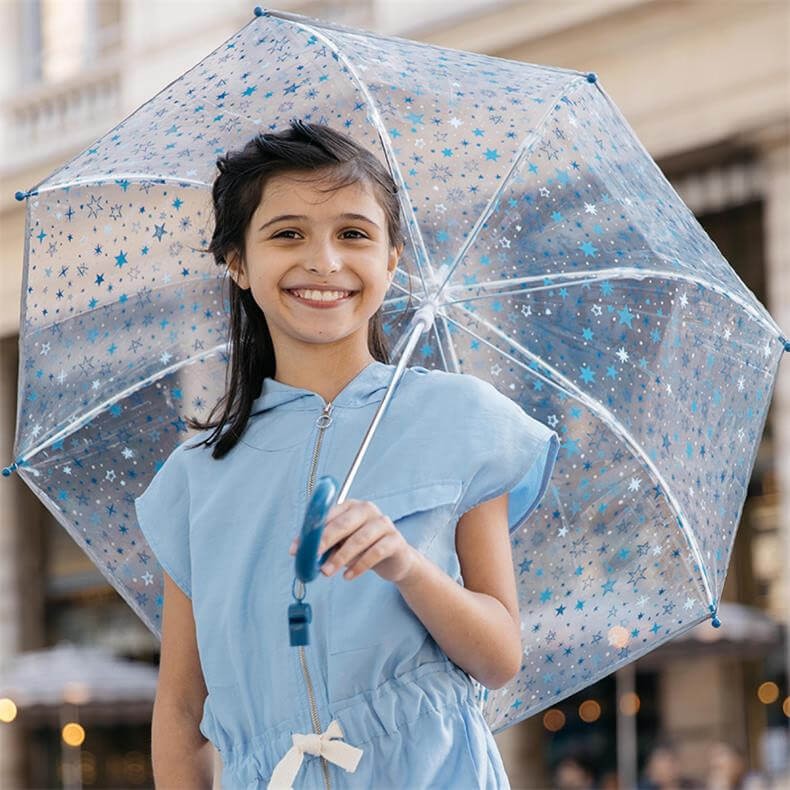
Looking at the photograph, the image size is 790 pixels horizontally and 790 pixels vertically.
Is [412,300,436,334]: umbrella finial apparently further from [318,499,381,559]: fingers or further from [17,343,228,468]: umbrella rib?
[318,499,381,559]: fingers

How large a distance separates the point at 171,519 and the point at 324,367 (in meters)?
0.30

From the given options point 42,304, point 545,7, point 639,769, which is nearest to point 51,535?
point 639,769

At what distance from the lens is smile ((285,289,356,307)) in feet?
7.33

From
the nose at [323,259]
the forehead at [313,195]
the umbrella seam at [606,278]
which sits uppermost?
the umbrella seam at [606,278]

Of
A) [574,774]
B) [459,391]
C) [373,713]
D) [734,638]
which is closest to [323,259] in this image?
[459,391]

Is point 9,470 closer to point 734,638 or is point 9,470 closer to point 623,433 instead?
point 623,433

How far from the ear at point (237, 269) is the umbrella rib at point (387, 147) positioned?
17.8 inches

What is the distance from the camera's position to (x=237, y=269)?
93.3 inches

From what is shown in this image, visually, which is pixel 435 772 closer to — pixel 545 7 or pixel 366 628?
pixel 366 628

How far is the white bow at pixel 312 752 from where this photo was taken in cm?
209

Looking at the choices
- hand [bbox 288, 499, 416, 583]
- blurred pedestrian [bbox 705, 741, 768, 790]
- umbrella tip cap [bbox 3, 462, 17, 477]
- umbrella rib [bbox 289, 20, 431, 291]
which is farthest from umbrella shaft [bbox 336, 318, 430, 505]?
blurred pedestrian [bbox 705, 741, 768, 790]

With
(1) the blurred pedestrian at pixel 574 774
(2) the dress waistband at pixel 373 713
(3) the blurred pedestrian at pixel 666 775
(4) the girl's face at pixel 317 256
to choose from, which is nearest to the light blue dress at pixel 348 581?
(2) the dress waistband at pixel 373 713

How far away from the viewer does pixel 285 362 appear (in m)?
Result: 2.34

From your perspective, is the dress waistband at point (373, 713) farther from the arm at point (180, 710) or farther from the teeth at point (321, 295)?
the teeth at point (321, 295)
